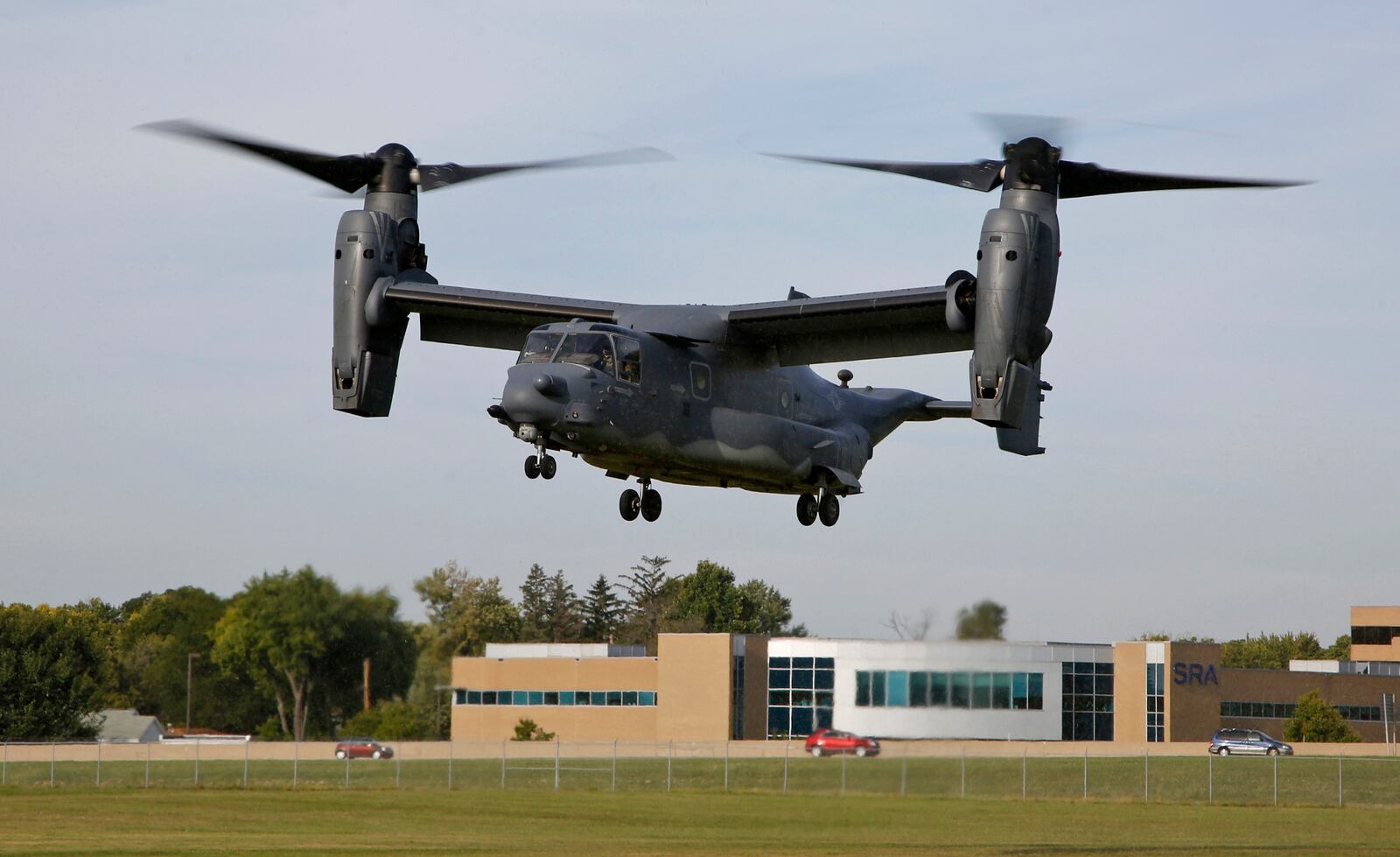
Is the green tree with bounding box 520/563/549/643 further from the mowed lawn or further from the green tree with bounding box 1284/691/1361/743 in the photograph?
the green tree with bounding box 1284/691/1361/743

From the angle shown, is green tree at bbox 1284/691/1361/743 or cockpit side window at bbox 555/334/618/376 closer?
cockpit side window at bbox 555/334/618/376

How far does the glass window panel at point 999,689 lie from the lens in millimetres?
19531

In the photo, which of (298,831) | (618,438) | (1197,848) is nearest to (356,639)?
(618,438)

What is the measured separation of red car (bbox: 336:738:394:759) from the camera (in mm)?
51244

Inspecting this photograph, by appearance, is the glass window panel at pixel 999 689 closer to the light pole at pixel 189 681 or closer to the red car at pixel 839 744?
the red car at pixel 839 744

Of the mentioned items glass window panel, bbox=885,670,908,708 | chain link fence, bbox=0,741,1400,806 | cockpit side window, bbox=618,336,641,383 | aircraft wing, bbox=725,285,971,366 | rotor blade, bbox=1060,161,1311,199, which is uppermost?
rotor blade, bbox=1060,161,1311,199

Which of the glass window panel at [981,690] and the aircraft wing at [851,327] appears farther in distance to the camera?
the aircraft wing at [851,327]

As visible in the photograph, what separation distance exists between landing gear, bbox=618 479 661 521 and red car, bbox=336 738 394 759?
22357 millimetres

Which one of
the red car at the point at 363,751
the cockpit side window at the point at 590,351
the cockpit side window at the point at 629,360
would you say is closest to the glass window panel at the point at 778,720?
the cockpit side window at the point at 629,360

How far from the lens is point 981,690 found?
19.4 meters

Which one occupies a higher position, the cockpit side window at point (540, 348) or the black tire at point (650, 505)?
the cockpit side window at point (540, 348)

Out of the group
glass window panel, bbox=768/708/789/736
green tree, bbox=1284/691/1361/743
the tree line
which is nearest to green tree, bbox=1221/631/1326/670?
green tree, bbox=1284/691/1361/743

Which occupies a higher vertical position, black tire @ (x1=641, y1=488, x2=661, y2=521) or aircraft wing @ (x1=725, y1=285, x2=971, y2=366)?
aircraft wing @ (x1=725, y1=285, x2=971, y2=366)

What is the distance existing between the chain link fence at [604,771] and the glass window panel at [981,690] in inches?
1249
